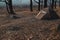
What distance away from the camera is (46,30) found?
34.0ft

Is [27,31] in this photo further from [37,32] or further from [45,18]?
[45,18]

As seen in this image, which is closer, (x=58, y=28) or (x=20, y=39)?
(x=20, y=39)

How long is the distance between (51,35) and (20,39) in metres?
1.62

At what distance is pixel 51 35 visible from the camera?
9.34 m

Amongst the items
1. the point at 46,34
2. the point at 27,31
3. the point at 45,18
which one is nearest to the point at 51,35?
the point at 46,34

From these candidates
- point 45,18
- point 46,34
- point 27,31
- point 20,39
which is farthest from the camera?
point 45,18

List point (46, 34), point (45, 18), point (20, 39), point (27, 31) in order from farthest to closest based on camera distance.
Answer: point (45, 18)
point (27, 31)
point (46, 34)
point (20, 39)

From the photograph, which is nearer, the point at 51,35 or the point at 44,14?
the point at 51,35

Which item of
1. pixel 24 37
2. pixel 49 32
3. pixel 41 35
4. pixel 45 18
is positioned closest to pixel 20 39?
pixel 24 37

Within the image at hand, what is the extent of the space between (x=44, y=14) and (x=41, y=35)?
18.5 ft

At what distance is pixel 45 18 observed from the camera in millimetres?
14711

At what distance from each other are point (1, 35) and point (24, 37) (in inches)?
55.0

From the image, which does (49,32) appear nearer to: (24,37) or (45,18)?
(24,37)

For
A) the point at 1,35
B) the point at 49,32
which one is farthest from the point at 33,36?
the point at 1,35
